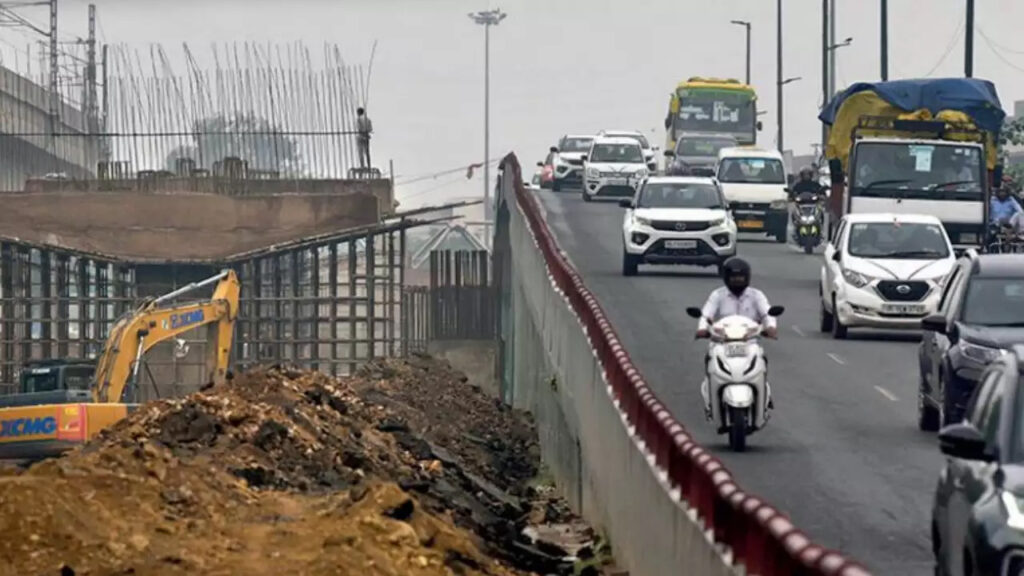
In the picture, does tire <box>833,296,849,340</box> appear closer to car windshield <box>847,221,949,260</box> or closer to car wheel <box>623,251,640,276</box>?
car windshield <box>847,221,949,260</box>

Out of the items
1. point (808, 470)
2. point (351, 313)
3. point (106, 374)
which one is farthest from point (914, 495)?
point (351, 313)

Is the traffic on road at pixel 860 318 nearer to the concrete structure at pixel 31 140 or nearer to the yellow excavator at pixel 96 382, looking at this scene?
the yellow excavator at pixel 96 382

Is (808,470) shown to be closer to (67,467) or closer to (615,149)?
(67,467)

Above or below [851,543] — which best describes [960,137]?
above

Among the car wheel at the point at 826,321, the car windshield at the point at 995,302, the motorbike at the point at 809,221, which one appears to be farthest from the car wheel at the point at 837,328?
the motorbike at the point at 809,221

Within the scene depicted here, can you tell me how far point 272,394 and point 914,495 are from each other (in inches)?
432

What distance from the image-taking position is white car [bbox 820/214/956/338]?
30.3 m

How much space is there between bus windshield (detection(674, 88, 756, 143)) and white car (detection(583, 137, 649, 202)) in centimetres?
681

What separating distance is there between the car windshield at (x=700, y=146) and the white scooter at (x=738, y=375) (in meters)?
46.2

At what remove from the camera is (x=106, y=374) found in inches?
1315

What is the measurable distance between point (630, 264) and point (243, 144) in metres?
21.4

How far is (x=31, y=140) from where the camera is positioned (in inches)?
2879

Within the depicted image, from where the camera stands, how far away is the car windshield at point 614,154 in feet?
205

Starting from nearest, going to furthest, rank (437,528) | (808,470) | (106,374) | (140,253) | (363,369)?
→ (437,528), (808,470), (106,374), (363,369), (140,253)
